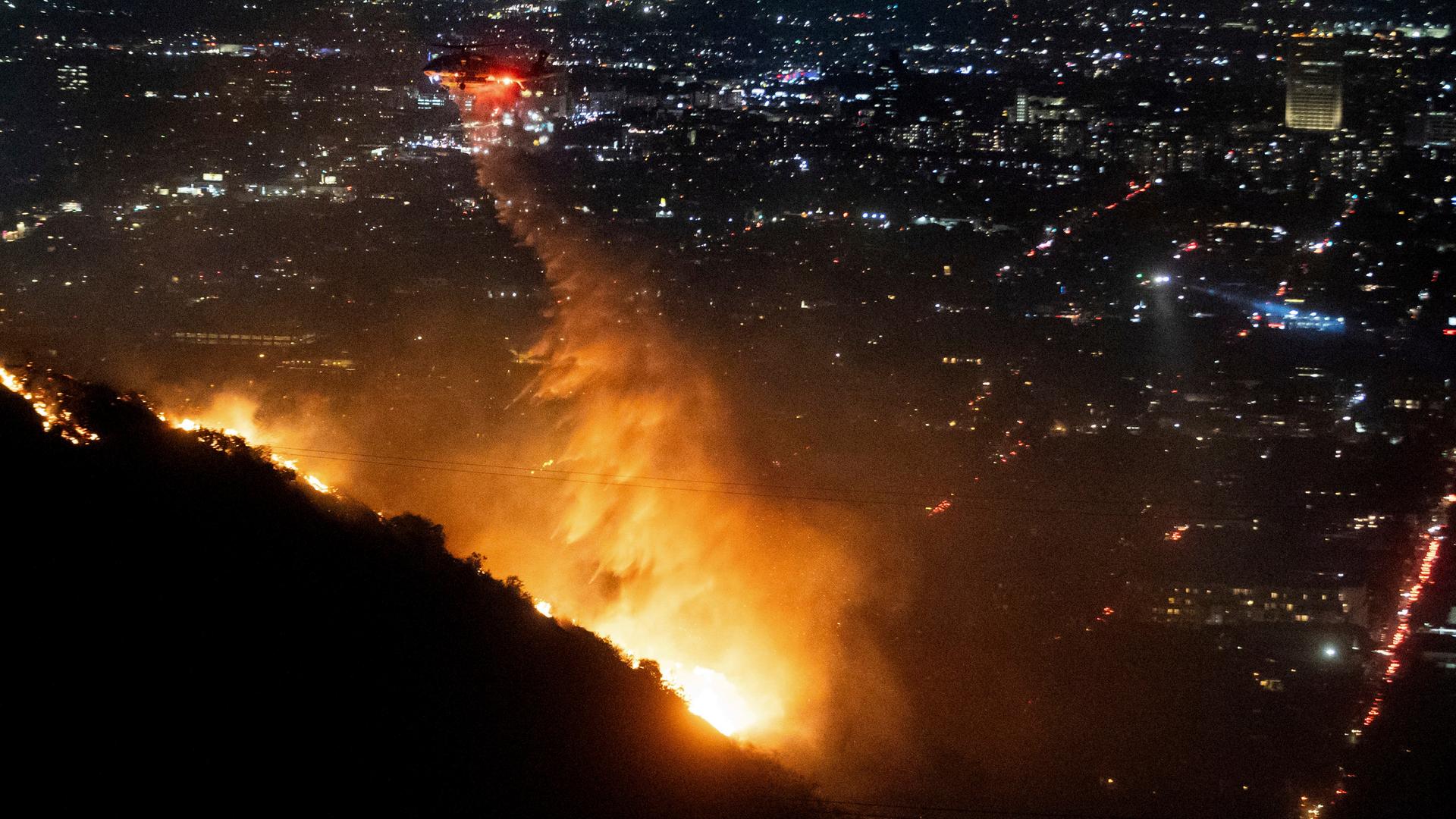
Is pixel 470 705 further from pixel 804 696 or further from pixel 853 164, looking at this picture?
pixel 853 164

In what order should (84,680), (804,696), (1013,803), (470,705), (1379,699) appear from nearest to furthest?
(84,680) → (470,705) → (1013,803) → (804,696) → (1379,699)

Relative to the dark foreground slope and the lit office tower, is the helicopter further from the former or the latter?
the lit office tower

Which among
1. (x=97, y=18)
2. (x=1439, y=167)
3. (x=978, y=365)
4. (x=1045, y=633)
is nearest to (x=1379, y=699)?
(x=1045, y=633)

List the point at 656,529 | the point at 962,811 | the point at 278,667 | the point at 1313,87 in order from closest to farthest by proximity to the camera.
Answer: the point at 278,667 → the point at 962,811 → the point at 656,529 → the point at 1313,87

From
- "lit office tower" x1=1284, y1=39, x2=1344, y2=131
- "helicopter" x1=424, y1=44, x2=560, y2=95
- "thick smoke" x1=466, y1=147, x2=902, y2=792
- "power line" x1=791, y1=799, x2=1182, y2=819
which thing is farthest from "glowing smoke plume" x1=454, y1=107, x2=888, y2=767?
"lit office tower" x1=1284, y1=39, x2=1344, y2=131

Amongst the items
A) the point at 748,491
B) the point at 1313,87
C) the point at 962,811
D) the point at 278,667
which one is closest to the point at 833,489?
the point at 748,491

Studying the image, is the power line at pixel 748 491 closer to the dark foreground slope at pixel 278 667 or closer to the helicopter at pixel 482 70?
the dark foreground slope at pixel 278 667

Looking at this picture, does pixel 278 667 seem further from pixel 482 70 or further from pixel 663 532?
pixel 482 70

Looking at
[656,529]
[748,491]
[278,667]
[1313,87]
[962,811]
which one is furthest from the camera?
[1313,87]
